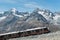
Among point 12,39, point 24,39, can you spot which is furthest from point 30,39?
point 12,39

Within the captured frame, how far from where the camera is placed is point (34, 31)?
455 inches

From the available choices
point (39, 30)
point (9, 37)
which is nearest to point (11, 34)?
point (9, 37)

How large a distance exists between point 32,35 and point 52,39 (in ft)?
8.19

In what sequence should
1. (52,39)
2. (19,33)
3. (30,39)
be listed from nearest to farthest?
(52,39), (30,39), (19,33)

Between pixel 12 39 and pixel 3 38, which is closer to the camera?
pixel 3 38

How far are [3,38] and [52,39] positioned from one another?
2708 mm

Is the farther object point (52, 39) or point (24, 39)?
point (24, 39)

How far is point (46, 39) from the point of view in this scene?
373 inches

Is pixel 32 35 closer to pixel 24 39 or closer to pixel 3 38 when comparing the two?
pixel 24 39

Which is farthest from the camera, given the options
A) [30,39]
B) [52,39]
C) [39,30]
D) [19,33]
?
[39,30]

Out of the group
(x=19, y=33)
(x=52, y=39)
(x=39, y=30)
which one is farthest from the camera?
(x=39, y=30)

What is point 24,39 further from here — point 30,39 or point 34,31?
point 34,31

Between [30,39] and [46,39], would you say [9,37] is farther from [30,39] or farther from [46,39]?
[46,39]

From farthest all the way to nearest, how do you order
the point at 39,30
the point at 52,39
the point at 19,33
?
1. the point at 39,30
2. the point at 19,33
3. the point at 52,39
